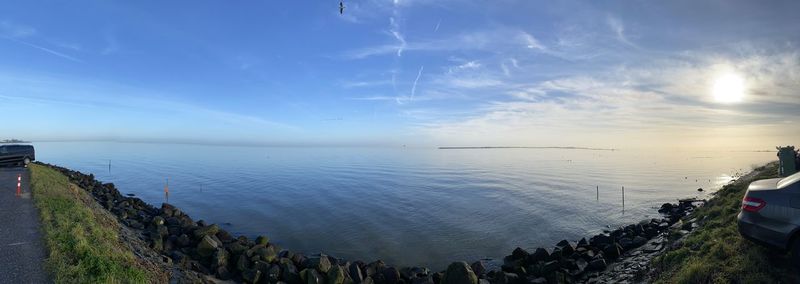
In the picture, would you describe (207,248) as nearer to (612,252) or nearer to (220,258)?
(220,258)

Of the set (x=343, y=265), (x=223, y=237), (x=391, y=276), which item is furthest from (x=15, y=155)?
(x=391, y=276)

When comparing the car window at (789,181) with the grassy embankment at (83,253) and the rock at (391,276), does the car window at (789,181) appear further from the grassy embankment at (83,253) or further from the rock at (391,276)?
the grassy embankment at (83,253)

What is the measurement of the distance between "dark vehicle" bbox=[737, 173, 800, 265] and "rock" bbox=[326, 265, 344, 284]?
36.9 feet

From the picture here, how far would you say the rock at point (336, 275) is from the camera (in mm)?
12570

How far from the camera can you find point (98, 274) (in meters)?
9.08

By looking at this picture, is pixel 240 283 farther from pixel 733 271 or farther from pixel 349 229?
pixel 733 271

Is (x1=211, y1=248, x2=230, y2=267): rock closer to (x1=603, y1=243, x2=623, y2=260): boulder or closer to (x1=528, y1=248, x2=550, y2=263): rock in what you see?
(x1=528, y1=248, x2=550, y2=263): rock

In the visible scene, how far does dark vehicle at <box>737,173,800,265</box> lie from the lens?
7445 mm

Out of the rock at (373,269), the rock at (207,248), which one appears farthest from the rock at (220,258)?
the rock at (373,269)

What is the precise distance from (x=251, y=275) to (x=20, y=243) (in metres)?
6.87

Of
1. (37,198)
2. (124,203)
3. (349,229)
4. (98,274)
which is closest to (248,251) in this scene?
(98,274)

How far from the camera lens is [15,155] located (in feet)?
122

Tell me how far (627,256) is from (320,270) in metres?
13.6

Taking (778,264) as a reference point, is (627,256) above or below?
below
